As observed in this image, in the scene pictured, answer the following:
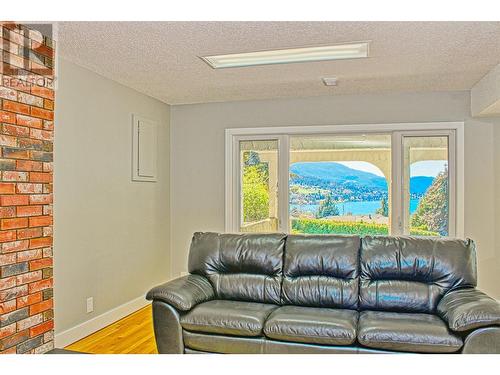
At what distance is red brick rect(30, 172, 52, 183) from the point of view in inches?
127

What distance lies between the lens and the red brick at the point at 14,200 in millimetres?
2924

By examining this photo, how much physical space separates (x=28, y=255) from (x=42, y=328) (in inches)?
22.4

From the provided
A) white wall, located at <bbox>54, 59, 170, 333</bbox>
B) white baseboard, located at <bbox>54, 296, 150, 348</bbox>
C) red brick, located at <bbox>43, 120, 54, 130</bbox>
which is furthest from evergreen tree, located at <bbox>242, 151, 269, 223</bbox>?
red brick, located at <bbox>43, 120, 54, 130</bbox>

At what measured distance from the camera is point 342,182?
570cm

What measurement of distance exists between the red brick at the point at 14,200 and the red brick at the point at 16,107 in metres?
0.57

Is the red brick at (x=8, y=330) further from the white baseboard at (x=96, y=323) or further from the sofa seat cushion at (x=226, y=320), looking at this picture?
the sofa seat cushion at (x=226, y=320)

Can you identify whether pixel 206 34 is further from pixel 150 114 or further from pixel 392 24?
pixel 150 114

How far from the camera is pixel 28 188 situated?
3170 millimetres

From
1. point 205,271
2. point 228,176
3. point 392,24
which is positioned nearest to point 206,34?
point 392,24

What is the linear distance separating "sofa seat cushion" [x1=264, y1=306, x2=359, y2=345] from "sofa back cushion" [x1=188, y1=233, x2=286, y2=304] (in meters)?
0.46

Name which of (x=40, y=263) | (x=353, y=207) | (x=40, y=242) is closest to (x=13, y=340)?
(x=40, y=263)

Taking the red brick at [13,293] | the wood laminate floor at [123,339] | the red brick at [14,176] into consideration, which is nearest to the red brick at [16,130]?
the red brick at [14,176]

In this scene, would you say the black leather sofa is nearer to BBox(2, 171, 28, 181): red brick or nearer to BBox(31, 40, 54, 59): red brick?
BBox(2, 171, 28, 181): red brick

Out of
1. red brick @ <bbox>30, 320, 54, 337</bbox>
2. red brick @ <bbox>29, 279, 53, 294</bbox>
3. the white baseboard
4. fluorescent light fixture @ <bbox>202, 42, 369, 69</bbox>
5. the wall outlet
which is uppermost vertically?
fluorescent light fixture @ <bbox>202, 42, 369, 69</bbox>
